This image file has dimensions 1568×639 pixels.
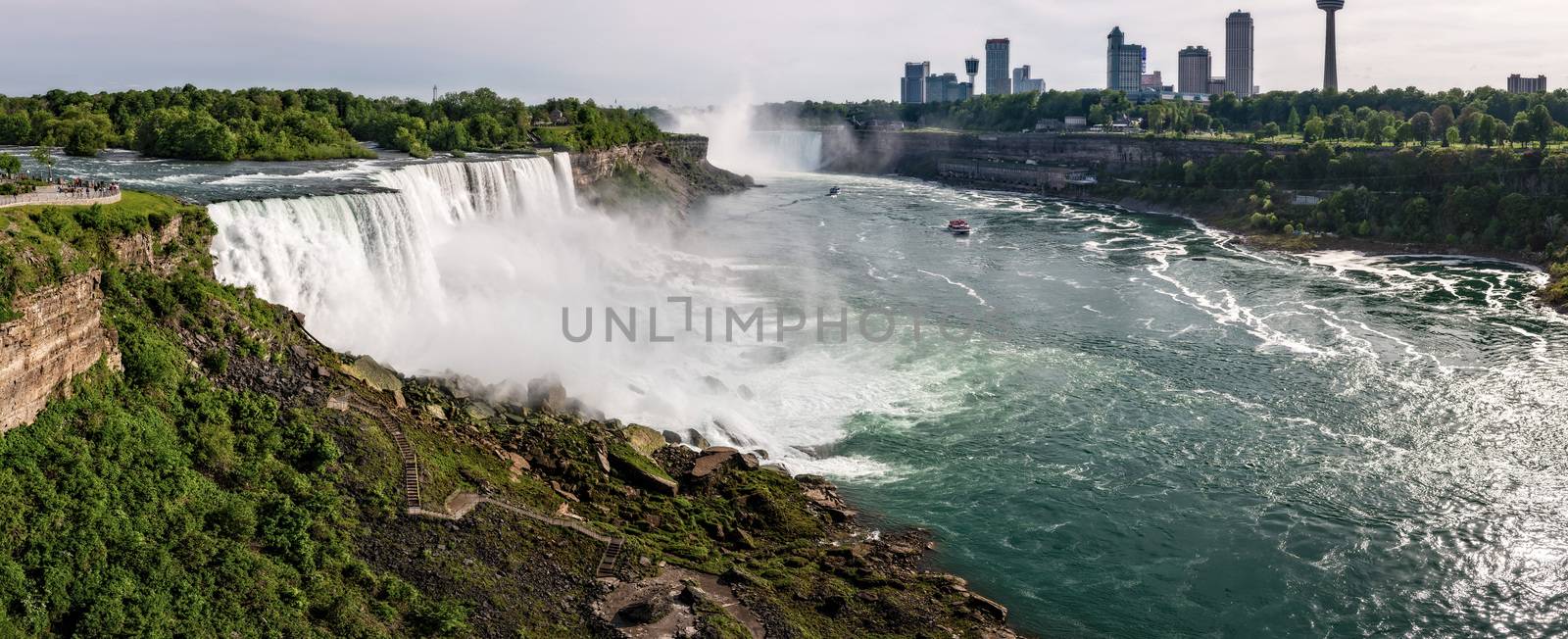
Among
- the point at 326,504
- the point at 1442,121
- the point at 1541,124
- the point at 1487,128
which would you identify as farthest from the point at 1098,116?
the point at 326,504

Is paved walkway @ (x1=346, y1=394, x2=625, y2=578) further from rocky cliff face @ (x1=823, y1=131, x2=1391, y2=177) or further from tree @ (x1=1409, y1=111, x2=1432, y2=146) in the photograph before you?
tree @ (x1=1409, y1=111, x2=1432, y2=146)

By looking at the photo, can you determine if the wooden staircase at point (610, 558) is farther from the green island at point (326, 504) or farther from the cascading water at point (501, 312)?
the cascading water at point (501, 312)

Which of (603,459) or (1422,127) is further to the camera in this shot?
(1422,127)

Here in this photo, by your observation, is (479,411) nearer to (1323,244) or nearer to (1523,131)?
(1323,244)

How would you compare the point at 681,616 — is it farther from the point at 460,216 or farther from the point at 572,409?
the point at 460,216

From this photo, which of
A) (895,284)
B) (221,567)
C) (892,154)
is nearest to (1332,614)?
(221,567)
